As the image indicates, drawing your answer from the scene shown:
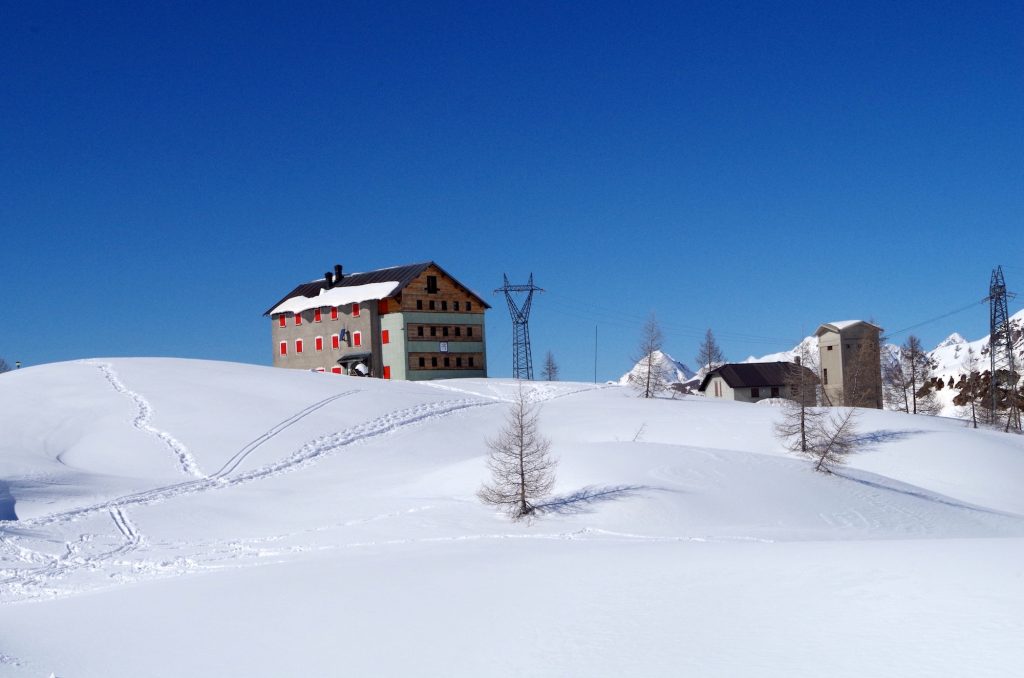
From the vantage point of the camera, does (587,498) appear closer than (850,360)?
Yes

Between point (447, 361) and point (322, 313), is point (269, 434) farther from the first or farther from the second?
point (322, 313)

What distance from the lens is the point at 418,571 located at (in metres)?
23.5

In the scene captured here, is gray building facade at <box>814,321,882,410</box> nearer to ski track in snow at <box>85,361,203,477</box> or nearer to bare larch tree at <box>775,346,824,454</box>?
bare larch tree at <box>775,346,824,454</box>

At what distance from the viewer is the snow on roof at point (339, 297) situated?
82.4m

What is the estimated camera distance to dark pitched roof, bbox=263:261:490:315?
83.1 metres

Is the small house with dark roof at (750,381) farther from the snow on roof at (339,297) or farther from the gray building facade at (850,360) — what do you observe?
the snow on roof at (339,297)

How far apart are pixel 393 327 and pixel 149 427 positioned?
30554mm

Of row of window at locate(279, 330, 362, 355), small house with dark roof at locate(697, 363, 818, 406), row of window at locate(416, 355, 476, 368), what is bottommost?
small house with dark roof at locate(697, 363, 818, 406)

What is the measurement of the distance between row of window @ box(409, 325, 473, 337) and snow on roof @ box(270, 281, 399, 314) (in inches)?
162

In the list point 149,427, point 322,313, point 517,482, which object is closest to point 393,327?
point 322,313

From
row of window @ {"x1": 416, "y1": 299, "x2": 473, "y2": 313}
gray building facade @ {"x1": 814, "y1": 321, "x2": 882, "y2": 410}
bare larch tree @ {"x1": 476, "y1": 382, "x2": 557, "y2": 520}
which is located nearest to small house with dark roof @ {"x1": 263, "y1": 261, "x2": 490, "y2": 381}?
row of window @ {"x1": 416, "y1": 299, "x2": 473, "y2": 313}

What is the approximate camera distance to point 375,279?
87.2 metres

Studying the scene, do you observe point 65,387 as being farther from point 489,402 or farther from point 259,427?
point 489,402

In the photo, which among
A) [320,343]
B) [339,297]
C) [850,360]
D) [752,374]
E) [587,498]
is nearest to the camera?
[587,498]
